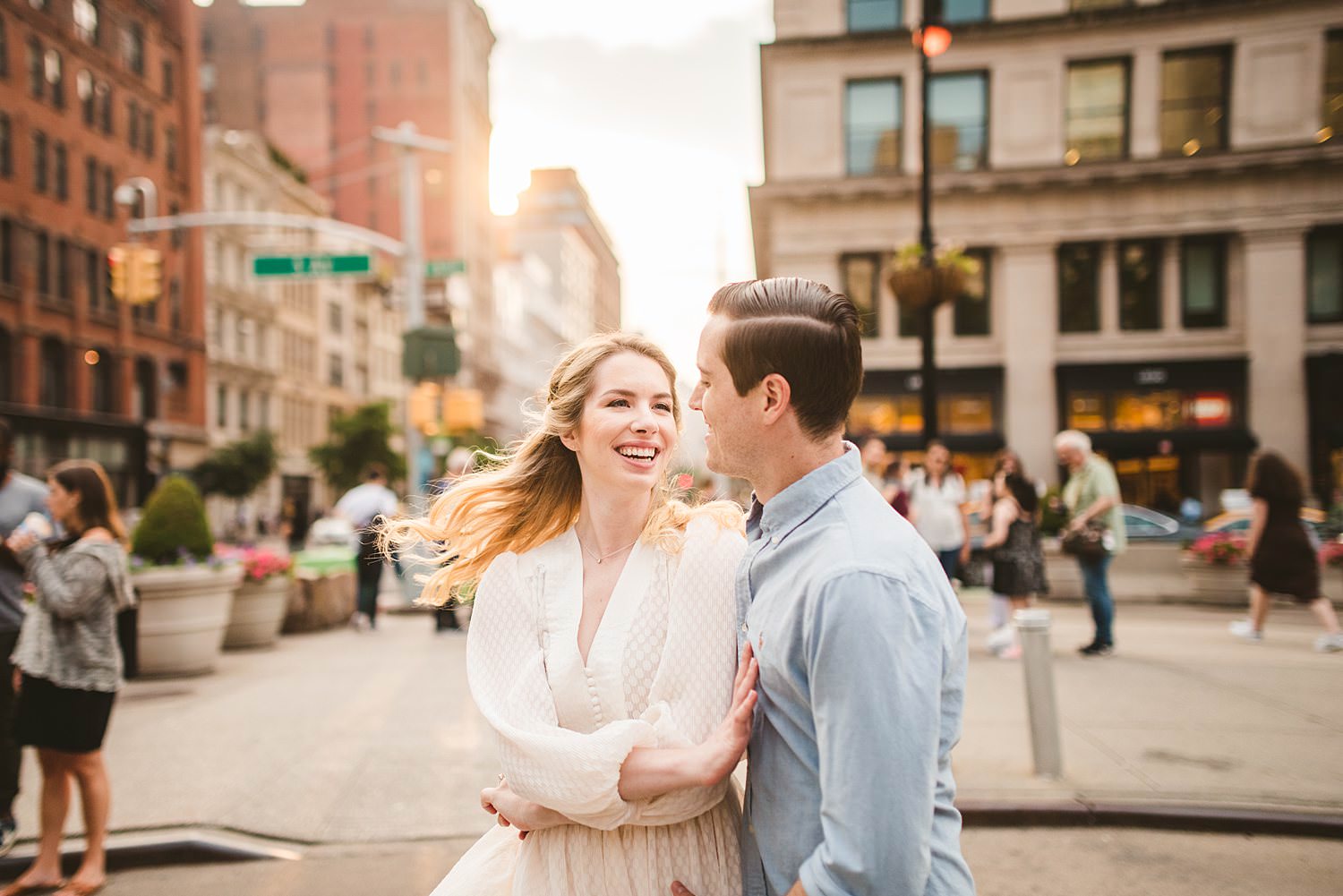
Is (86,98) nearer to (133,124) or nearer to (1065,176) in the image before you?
(133,124)

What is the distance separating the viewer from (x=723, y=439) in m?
1.85

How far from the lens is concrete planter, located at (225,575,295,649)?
10719 millimetres

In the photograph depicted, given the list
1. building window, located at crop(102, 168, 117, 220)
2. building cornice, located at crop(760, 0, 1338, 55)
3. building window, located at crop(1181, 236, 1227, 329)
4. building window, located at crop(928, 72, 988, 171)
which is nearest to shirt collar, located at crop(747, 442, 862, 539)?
building window, located at crop(928, 72, 988, 171)

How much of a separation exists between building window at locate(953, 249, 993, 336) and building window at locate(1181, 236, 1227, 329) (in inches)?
203

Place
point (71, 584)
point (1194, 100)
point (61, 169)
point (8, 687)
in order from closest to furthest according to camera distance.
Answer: point (71, 584)
point (8, 687)
point (1194, 100)
point (61, 169)

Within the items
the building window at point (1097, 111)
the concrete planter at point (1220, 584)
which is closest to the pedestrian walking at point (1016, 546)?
the concrete planter at point (1220, 584)

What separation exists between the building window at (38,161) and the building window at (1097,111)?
1425 inches

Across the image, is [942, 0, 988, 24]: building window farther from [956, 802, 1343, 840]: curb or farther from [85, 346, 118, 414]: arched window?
[85, 346, 118, 414]: arched window

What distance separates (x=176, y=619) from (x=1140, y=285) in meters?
24.7

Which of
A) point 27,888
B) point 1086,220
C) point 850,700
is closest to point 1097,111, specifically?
point 1086,220

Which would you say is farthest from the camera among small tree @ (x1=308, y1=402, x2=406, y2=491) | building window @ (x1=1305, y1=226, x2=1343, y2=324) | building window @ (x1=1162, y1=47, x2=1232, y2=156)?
small tree @ (x1=308, y1=402, x2=406, y2=491)

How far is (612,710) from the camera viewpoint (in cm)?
203

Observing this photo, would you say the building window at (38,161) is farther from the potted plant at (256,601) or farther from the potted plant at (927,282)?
the potted plant at (927,282)

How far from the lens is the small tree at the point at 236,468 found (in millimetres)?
41969
